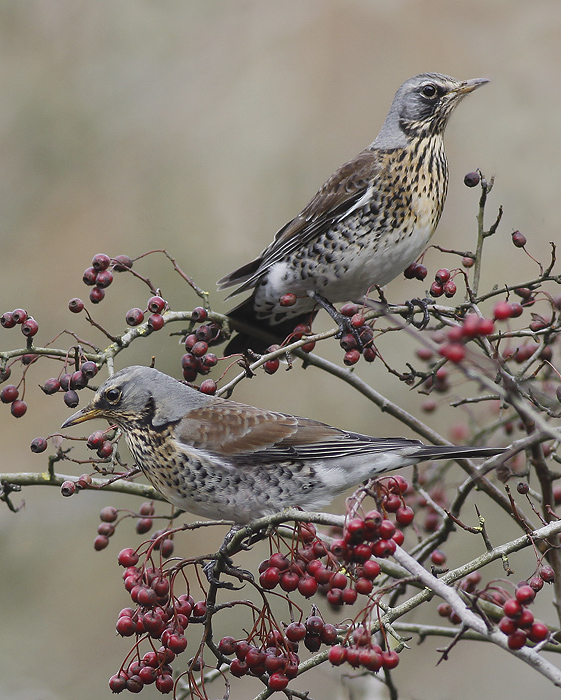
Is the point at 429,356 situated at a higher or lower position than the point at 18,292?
lower

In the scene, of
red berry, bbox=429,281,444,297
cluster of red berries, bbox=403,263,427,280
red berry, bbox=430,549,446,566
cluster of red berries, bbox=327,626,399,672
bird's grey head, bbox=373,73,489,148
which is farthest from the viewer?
bird's grey head, bbox=373,73,489,148

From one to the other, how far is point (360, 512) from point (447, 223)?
11.4 ft

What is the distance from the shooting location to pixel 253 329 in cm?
301

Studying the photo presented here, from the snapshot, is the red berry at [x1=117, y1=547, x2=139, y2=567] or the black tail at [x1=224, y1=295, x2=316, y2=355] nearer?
the red berry at [x1=117, y1=547, x2=139, y2=567]

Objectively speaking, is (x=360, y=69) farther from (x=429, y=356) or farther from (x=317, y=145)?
(x=429, y=356)

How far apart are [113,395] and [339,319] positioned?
1.00 m

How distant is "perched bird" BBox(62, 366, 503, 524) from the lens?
7.18 feet

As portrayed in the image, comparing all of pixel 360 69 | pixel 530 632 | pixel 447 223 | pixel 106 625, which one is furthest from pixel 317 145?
pixel 530 632

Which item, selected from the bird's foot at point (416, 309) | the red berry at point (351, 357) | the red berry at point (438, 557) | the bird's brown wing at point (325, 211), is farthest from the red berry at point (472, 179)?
the red berry at point (438, 557)

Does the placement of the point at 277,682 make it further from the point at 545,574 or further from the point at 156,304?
the point at 156,304

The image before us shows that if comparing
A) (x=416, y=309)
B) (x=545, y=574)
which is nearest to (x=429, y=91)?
(x=416, y=309)

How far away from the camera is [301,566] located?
5.78 ft

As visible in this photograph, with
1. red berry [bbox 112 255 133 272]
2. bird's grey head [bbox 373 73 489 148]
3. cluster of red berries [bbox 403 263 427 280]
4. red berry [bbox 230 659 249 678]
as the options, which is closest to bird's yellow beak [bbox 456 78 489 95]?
bird's grey head [bbox 373 73 489 148]

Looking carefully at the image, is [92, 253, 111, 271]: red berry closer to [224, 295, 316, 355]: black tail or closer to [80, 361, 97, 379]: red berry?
[80, 361, 97, 379]: red berry
